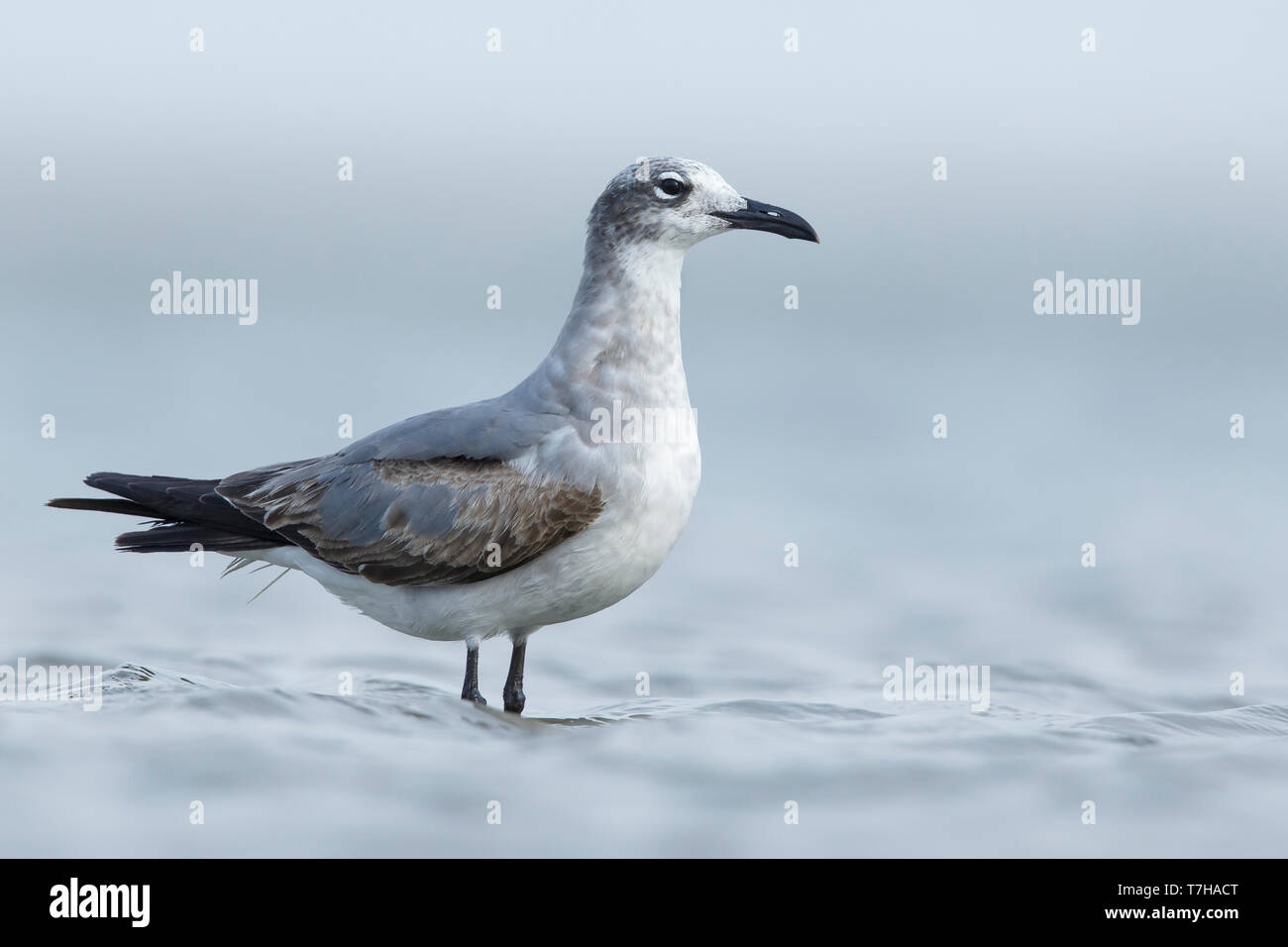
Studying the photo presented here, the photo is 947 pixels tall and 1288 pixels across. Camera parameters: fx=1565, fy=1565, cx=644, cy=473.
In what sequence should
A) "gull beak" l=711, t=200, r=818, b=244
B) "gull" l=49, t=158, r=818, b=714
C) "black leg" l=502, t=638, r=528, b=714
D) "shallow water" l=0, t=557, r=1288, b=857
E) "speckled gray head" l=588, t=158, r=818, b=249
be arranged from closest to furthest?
"shallow water" l=0, t=557, r=1288, b=857, "gull" l=49, t=158, r=818, b=714, "speckled gray head" l=588, t=158, r=818, b=249, "gull beak" l=711, t=200, r=818, b=244, "black leg" l=502, t=638, r=528, b=714

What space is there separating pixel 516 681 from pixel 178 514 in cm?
211

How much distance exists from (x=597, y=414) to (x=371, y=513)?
1.37 metres

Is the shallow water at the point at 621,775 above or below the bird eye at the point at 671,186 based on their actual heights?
below

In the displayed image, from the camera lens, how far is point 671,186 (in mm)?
7973

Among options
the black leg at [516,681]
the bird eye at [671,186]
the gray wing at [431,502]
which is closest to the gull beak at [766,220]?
the bird eye at [671,186]

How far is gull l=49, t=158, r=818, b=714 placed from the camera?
762cm

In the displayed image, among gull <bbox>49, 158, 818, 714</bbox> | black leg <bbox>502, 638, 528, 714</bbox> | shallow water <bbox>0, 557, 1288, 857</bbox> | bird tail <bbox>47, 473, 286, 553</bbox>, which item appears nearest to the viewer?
shallow water <bbox>0, 557, 1288, 857</bbox>

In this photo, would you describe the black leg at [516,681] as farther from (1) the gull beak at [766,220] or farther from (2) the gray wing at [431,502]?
(1) the gull beak at [766,220]

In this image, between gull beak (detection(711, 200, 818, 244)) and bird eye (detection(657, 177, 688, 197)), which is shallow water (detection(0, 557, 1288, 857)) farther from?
bird eye (detection(657, 177, 688, 197))

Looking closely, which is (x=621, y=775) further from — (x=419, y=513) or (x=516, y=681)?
(x=419, y=513)

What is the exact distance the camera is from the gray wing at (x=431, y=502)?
765 cm

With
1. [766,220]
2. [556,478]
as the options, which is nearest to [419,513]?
[556,478]

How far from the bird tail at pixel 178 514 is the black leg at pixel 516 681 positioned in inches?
57.1

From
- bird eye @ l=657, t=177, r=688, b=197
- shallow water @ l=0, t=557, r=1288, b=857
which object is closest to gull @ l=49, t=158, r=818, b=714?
bird eye @ l=657, t=177, r=688, b=197
